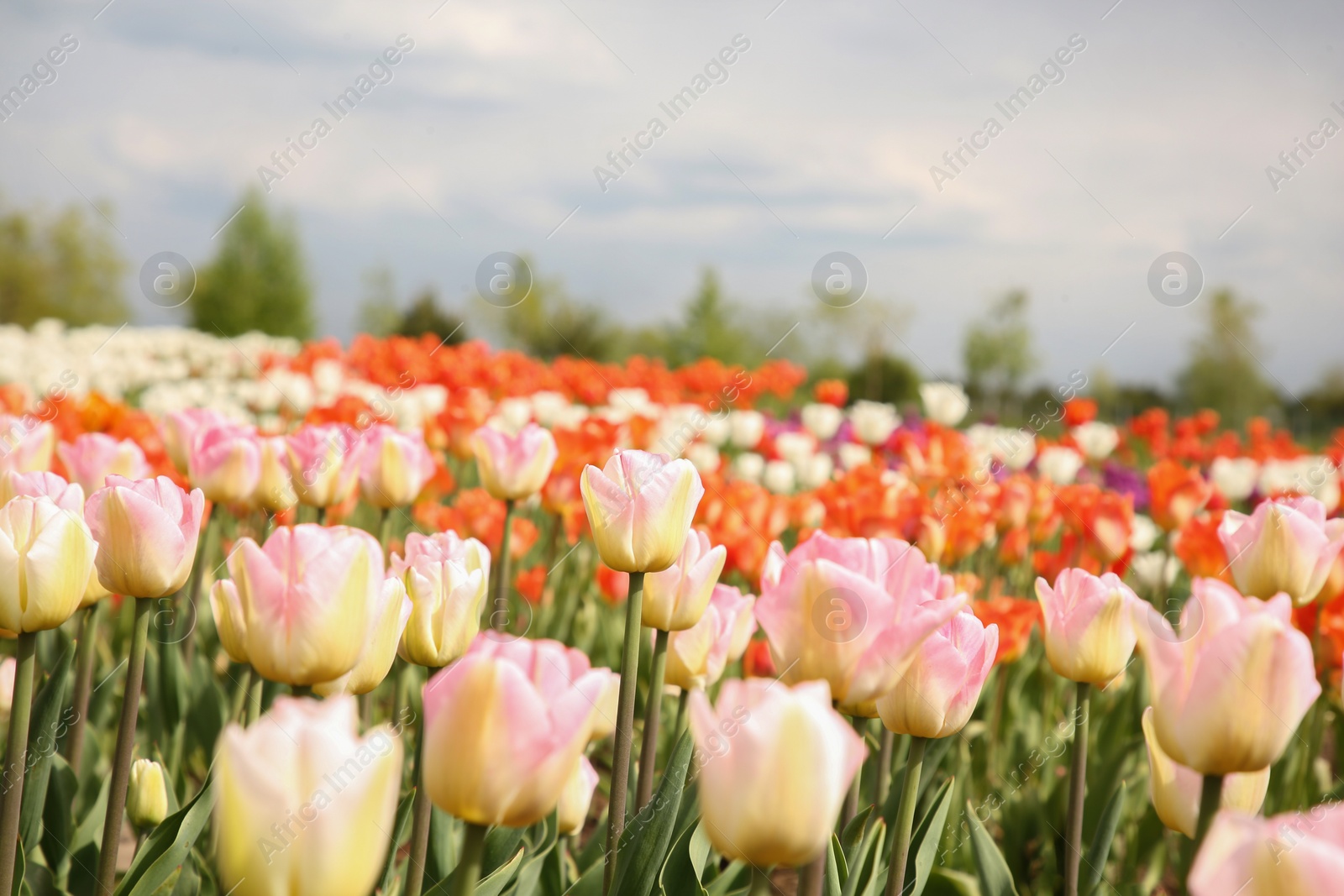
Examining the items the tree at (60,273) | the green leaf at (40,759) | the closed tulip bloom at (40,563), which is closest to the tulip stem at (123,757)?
the closed tulip bloom at (40,563)

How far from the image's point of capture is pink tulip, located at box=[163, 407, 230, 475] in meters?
2.90

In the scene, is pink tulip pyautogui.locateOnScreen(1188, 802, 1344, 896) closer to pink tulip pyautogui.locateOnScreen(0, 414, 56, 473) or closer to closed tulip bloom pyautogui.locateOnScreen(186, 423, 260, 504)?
closed tulip bloom pyautogui.locateOnScreen(186, 423, 260, 504)

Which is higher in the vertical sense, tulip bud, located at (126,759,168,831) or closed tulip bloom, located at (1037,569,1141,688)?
closed tulip bloom, located at (1037,569,1141,688)

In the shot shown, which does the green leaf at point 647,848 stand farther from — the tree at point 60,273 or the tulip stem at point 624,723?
the tree at point 60,273

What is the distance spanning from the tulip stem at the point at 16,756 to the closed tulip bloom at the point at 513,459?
1.46 m

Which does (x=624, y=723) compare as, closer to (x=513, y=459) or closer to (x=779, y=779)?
(x=779, y=779)

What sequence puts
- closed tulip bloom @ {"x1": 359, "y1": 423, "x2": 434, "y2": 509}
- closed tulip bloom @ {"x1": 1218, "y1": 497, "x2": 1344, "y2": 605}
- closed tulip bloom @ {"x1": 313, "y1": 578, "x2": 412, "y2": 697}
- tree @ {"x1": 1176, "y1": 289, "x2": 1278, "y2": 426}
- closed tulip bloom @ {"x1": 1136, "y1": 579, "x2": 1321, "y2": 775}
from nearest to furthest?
closed tulip bloom @ {"x1": 1136, "y1": 579, "x2": 1321, "y2": 775} → closed tulip bloom @ {"x1": 313, "y1": 578, "x2": 412, "y2": 697} → closed tulip bloom @ {"x1": 1218, "y1": 497, "x2": 1344, "y2": 605} → closed tulip bloom @ {"x1": 359, "y1": 423, "x2": 434, "y2": 509} → tree @ {"x1": 1176, "y1": 289, "x2": 1278, "y2": 426}

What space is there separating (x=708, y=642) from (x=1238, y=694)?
41.4 inches

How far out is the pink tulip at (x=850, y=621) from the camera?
1.34 metres

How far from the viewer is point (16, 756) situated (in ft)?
4.96

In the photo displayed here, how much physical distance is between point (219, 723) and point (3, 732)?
1.81ft

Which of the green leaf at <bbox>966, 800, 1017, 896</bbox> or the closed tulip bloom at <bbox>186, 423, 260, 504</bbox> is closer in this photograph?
the green leaf at <bbox>966, 800, 1017, 896</bbox>

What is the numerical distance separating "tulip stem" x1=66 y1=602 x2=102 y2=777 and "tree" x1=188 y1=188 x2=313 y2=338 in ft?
154

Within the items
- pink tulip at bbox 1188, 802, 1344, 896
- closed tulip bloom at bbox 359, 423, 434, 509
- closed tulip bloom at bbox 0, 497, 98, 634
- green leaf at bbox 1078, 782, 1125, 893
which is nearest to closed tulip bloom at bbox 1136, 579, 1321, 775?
pink tulip at bbox 1188, 802, 1344, 896
